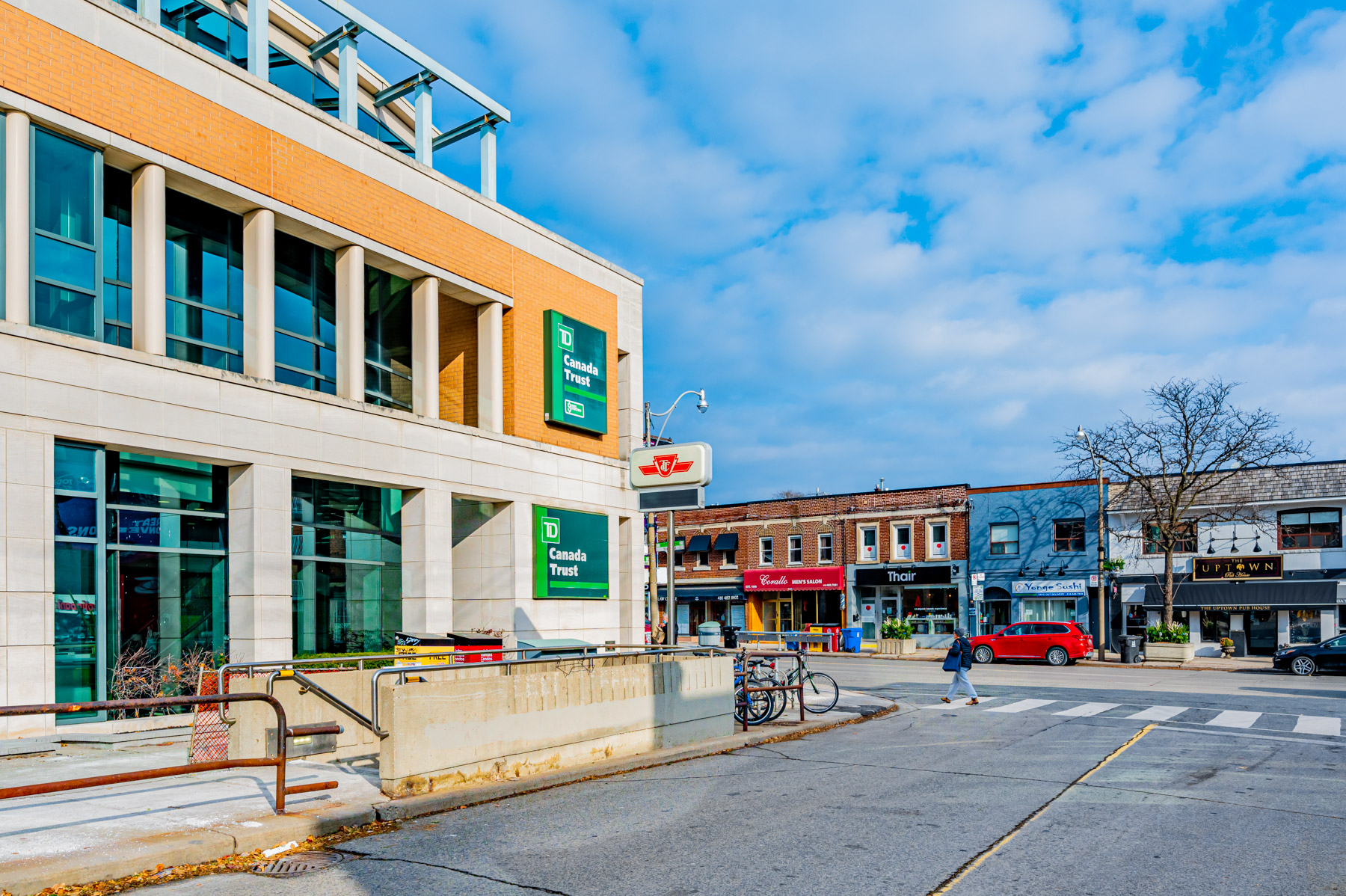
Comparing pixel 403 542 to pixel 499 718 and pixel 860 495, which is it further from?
pixel 860 495

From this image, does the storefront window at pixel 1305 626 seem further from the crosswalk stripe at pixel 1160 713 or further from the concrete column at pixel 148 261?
the concrete column at pixel 148 261

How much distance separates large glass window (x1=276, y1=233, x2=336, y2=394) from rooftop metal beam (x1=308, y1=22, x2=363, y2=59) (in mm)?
4643

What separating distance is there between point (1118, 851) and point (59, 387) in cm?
1483

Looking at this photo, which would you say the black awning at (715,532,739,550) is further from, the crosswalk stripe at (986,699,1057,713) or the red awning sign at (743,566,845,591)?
the crosswalk stripe at (986,699,1057,713)

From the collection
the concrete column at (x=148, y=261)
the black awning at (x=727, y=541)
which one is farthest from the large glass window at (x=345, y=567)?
the black awning at (x=727, y=541)

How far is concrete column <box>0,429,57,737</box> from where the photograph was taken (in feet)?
46.4

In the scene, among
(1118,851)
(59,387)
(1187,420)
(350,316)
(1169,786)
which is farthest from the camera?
(1187,420)

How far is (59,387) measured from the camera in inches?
599

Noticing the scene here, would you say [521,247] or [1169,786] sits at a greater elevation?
[521,247]

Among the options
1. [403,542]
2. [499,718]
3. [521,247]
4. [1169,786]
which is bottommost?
[1169,786]

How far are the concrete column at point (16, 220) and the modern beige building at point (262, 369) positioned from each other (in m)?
0.04

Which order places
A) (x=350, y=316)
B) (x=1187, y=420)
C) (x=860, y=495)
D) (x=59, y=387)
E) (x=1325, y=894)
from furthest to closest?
(x=860, y=495), (x=1187, y=420), (x=350, y=316), (x=59, y=387), (x=1325, y=894)

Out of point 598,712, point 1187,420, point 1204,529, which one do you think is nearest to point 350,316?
point 598,712

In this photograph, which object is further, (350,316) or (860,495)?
(860,495)
